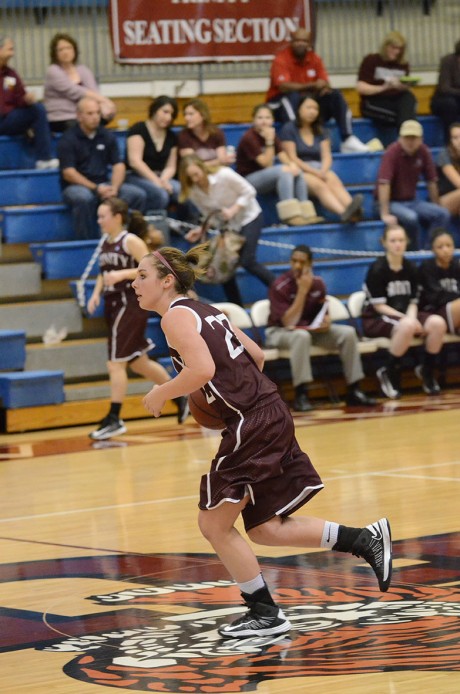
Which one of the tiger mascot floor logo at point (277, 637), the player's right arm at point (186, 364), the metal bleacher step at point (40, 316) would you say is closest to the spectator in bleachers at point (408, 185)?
the metal bleacher step at point (40, 316)

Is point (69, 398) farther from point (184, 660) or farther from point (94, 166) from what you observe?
point (184, 660)

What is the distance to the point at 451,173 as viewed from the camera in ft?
46.8

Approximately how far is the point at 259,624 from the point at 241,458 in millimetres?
525

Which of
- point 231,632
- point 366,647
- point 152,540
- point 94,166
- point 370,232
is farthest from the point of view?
point 370,232

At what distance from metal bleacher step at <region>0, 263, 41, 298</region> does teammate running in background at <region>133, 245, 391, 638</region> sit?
25.8ft

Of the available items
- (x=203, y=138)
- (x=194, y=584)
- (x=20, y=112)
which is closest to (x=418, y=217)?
(x=203, y=138)

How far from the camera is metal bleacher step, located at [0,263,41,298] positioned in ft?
40.5

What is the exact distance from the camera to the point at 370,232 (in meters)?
14.0

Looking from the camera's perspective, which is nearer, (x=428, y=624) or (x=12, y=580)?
(x=428, y=624)

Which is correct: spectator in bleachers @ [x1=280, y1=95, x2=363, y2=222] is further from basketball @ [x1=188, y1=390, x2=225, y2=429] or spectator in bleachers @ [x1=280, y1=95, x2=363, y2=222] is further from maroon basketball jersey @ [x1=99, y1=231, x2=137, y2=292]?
basketball @ [x1=188, y1=390, x2=225, y2=429]

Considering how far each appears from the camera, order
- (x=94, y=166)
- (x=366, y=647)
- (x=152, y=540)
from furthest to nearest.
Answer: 1. (x=94, y=166)
2. (x=152, y=540)
3. (x=366, y=647)

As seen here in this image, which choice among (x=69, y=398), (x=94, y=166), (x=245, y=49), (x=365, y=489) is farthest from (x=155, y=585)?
(x=245, y=49)

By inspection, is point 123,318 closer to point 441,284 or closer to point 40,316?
point 40,316

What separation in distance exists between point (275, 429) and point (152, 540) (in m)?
2.00
